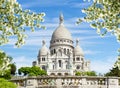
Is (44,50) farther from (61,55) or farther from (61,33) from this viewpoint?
(61,33)

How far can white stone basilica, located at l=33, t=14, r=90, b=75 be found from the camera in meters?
184

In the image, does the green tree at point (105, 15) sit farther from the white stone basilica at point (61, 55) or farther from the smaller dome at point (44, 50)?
the smaller dome at point (44, 50)

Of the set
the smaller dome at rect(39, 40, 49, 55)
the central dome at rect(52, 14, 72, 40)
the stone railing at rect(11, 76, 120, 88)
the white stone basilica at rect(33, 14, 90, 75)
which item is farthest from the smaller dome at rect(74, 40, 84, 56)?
the stone railing at rect(11, 76, 120, 88)

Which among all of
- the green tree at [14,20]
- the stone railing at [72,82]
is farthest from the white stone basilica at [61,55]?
the green tree at [14,20]

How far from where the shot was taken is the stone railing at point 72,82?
25391 millimetres

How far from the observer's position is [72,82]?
25.8m

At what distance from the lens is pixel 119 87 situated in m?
25.4

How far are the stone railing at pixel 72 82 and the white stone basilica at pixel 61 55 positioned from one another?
506 feet

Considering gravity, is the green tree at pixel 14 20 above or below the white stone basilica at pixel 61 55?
below

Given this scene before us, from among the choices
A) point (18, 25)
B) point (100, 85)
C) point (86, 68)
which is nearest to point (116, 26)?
point (18, 25)

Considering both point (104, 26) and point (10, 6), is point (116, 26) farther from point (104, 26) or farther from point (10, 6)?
point (10, 6)

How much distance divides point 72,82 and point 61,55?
16085 centimetres

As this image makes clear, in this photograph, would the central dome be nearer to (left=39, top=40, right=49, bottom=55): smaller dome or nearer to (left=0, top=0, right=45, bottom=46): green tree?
(left=39, top=40, right=49, bottom=55): smaller dome

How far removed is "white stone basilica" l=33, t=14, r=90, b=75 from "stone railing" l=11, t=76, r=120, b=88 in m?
154
